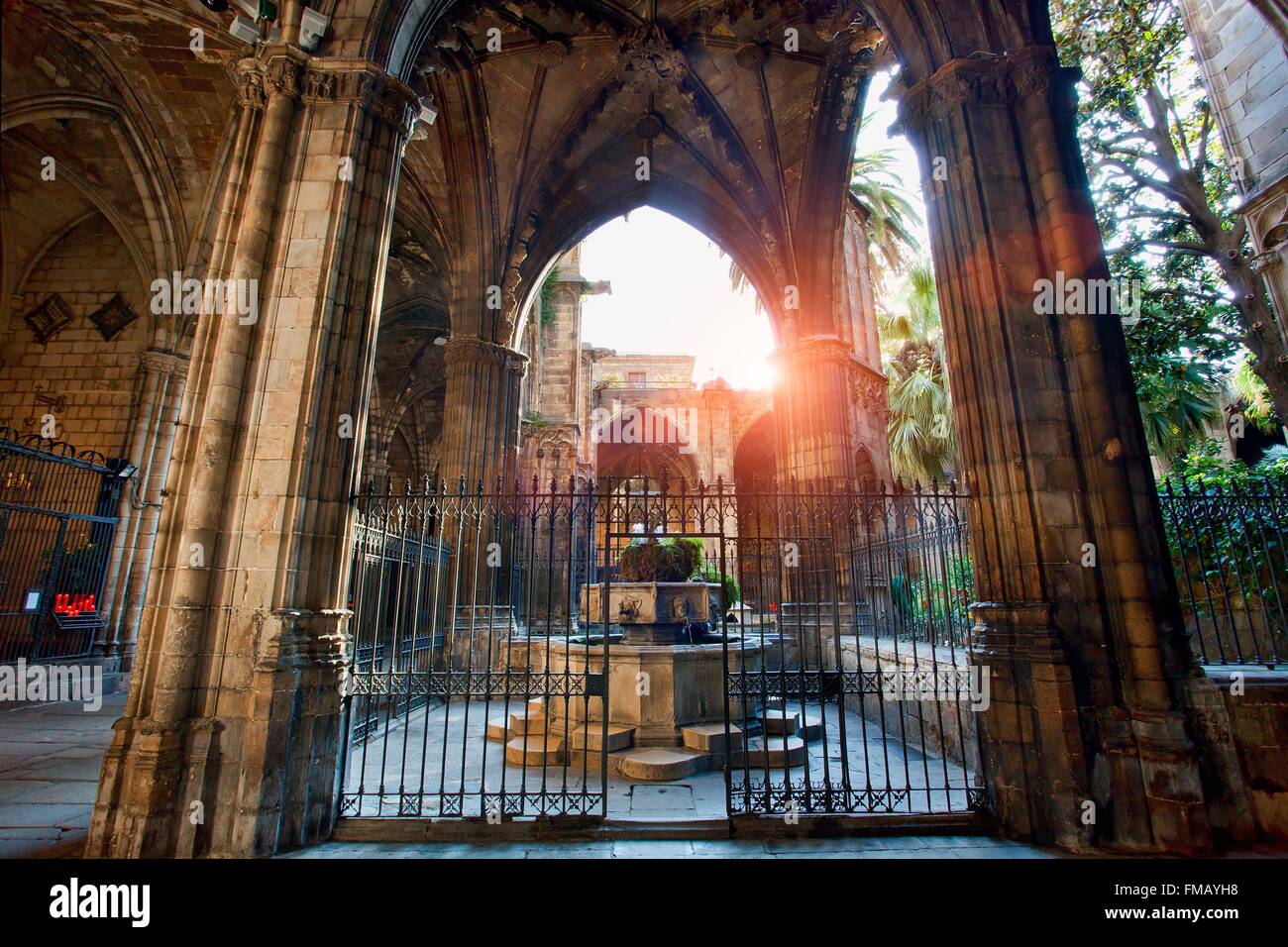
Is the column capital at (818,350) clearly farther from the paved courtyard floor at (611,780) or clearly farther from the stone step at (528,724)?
the stone step at (528,724)

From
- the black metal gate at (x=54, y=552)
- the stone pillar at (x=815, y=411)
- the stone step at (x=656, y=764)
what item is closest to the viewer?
the stone step at (x=656, y=764)

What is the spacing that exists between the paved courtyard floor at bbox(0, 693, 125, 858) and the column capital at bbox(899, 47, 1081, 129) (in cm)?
923

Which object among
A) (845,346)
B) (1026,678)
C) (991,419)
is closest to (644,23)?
(845,346)

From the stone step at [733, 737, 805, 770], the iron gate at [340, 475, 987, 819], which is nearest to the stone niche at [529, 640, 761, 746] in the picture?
the iron gate at [340, 475, 987, 819]

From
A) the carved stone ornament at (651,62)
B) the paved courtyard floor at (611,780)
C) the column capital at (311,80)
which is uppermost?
the carved stone ornament at (651,62)

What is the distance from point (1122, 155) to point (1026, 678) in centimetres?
1052

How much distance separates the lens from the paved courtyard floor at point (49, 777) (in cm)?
396

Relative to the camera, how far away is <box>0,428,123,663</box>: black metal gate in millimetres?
10148

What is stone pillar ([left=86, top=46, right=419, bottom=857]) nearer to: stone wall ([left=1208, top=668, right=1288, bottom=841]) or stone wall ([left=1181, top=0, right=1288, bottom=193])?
stone wall ([left=1208, top=668, right=1288, bottom=841])

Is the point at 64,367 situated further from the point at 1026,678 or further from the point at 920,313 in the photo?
the point at 920,313

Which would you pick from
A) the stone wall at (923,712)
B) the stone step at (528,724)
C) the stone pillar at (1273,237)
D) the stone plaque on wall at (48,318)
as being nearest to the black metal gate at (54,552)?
the stone plaque on wall at (48,318)

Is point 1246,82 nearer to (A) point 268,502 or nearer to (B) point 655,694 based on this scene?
(B) point 655,694

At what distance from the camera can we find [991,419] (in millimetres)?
4965

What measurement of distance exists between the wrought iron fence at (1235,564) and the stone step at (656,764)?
4.24 m
